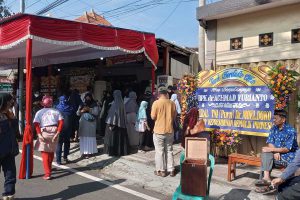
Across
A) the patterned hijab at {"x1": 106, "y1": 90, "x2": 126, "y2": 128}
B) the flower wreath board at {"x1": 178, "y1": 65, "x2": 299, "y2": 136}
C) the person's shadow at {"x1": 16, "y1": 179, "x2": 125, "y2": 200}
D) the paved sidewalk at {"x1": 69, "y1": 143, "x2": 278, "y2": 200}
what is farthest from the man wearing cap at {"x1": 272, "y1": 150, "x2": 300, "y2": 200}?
the patterned hijab at {"x1": 106, "y1": 90, "x2": 126, "y2": 128}

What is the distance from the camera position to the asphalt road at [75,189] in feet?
17.4

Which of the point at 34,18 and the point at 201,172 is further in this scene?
the point at 34,18

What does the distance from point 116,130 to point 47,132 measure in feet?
7.32

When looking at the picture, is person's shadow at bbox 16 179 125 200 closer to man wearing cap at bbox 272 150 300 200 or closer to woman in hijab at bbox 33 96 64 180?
woman in hijab at bbox 33 96 64 180

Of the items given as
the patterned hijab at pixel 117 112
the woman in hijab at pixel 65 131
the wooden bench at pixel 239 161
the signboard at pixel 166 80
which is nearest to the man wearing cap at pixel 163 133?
the wooden bench at pixel 239 161

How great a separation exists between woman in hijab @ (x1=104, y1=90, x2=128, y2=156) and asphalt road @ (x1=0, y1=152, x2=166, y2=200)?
1.48 meters

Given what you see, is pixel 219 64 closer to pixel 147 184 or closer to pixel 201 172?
pixel 147 184

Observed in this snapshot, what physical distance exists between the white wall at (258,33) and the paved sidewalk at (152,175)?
2.65 m

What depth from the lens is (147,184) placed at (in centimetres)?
599

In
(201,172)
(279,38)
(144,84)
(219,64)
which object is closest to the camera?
(201,172)

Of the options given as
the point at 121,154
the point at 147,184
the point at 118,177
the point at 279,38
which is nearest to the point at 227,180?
the point at 147,184

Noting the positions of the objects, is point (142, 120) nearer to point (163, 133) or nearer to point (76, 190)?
point (163, 133)

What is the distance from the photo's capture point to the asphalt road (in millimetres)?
5301

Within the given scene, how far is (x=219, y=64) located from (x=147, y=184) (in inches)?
162
